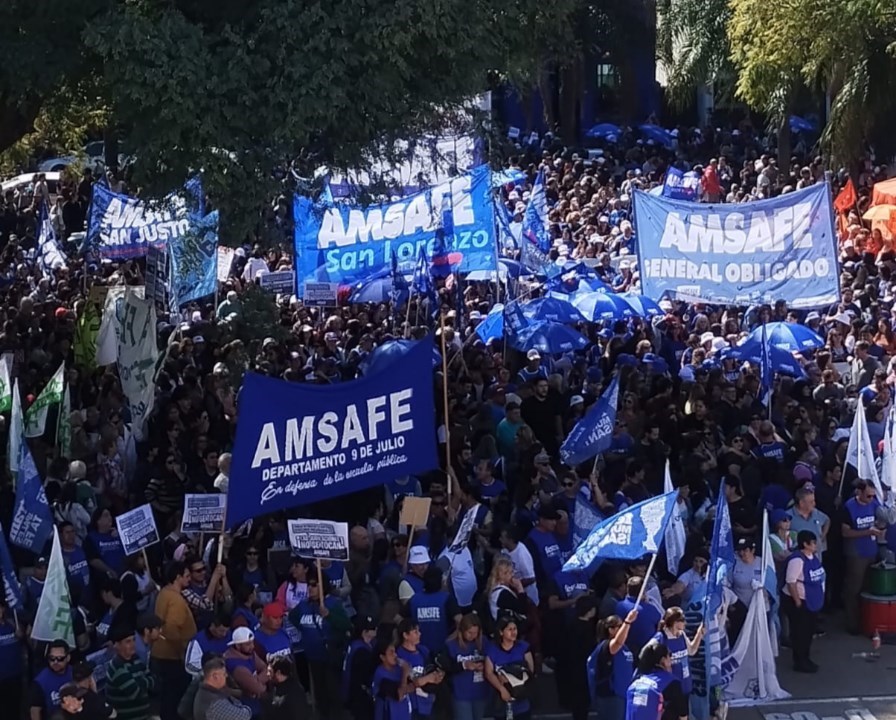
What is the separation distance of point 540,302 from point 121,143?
6484 millimetres

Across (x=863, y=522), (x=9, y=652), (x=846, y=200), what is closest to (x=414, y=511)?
(x=9, y=652)

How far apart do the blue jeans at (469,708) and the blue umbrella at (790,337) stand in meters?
7.72

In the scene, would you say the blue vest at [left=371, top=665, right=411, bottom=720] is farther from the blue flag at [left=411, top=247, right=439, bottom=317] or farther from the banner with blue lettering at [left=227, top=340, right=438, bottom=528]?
the blue flag at [left=411, top=247, right=439, bottom=317]

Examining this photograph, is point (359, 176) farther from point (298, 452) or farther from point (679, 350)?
point (679, 350)

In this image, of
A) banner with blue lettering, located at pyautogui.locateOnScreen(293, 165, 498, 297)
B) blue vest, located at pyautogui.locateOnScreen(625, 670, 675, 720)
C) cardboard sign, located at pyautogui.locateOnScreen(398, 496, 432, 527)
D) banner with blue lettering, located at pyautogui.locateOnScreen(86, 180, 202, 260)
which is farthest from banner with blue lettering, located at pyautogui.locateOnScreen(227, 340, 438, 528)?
banner with blue lettering, located at pyautogui.locateOnScreen(86, 180, 202, 260)

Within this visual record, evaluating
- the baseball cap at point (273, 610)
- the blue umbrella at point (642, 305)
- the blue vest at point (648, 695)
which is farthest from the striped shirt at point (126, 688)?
the blue umbrella at point (642, 305)

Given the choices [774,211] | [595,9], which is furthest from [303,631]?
[595,9]

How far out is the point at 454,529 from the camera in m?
12.1

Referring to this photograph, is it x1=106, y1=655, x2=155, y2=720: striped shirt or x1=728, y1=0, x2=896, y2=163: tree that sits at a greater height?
x1=728, y1=0, x2=896, y2=163: tree

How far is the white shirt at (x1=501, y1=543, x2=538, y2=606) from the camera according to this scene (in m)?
11.3

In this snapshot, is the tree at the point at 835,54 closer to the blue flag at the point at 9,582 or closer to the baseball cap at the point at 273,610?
the baseball cap at the point at 273,610

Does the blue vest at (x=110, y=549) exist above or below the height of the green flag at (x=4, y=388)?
below

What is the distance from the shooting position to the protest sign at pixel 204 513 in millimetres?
11133

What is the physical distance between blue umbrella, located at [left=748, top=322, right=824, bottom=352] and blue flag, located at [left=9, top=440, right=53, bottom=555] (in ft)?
27.9
